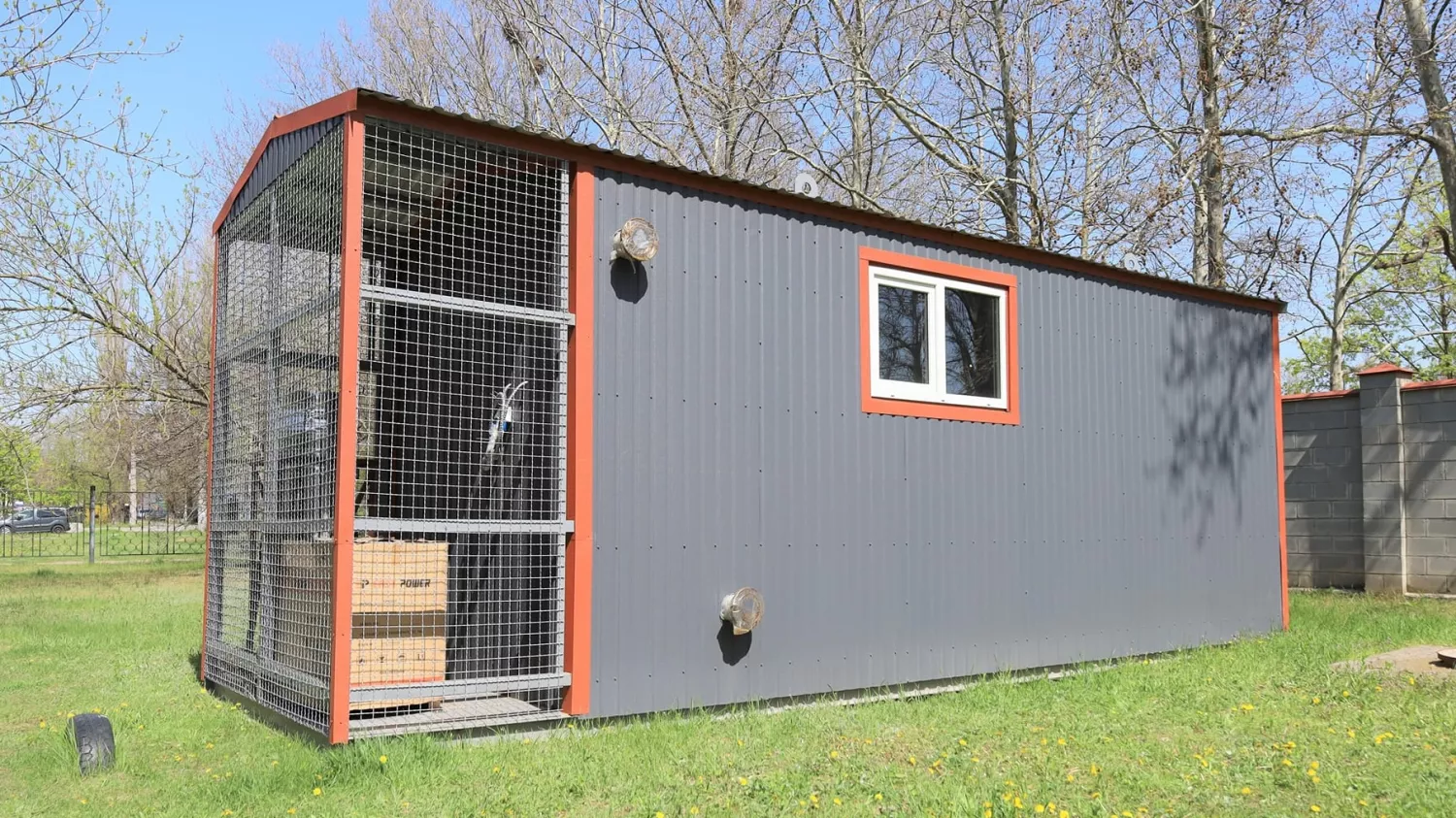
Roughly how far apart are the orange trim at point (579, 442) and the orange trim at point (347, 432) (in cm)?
104

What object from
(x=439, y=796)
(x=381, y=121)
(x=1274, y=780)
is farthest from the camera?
(x=381, y=121)

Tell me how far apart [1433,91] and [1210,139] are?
2.23 m

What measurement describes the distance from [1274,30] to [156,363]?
48.4 feet

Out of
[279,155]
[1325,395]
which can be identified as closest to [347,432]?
[279,155]

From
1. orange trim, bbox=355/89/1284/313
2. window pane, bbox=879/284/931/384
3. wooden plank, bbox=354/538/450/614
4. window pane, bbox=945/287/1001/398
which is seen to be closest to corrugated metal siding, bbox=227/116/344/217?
orange trim, bbox=355/89/1284/313

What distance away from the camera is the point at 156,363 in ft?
50.2

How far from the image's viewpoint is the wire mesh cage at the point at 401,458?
16.8ft

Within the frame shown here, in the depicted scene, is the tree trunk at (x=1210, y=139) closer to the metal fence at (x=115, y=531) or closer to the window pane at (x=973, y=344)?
the window pane at (x=973, y=344)

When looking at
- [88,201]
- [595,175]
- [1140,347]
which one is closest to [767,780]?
[595,175]

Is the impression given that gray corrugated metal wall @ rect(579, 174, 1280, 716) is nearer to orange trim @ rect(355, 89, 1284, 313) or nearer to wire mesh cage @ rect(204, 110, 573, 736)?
orange trim @ rect(355, 89, 1284, 313)

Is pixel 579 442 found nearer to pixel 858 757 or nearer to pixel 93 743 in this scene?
pixel 858 757

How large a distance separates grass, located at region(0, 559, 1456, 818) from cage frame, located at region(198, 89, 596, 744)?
15.3 inches

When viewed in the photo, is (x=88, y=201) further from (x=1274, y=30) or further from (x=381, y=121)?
(x=1274, y=30)

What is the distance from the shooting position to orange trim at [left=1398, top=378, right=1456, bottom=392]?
414 inches
